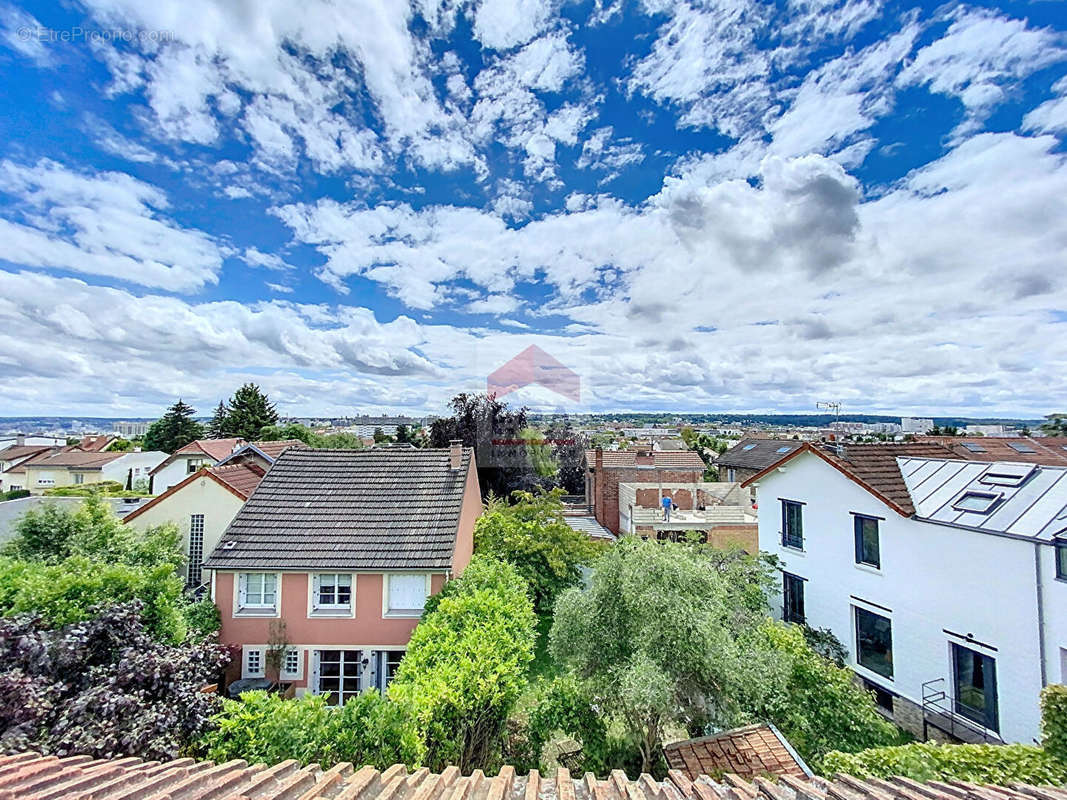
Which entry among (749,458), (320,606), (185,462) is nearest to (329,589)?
(320,606)

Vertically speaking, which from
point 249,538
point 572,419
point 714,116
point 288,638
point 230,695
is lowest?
point 230,695

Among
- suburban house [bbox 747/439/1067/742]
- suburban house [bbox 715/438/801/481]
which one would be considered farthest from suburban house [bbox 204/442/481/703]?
suburban house [bbox 715/438/801/481]

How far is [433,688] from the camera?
7.99 metres

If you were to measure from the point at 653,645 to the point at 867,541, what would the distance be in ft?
28.0

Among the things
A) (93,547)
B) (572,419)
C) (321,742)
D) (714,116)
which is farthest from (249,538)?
(572,419)

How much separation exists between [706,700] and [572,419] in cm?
4199

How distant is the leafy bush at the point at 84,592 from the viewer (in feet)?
29.9

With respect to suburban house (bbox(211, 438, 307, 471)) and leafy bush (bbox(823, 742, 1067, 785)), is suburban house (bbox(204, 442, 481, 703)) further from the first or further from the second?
suburban house (bbox(211, 438, 307, 471))

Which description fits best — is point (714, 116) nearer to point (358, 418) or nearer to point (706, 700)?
point (706, 700)

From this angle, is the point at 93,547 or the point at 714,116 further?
the point at 93,547

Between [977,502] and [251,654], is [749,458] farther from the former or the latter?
[251,654]

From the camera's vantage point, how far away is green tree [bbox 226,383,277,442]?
202 ft

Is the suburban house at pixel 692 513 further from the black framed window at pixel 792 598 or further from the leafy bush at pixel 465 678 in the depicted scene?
the leafy bush at pixel 465 678

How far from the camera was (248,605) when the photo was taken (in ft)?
44.8
